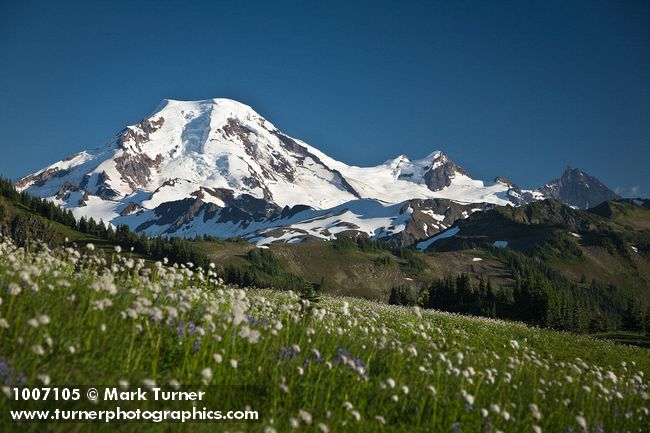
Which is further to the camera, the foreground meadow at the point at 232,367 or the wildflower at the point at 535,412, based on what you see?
the wildflower at the point at 535,412

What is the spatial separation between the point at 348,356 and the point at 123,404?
3.87 metres

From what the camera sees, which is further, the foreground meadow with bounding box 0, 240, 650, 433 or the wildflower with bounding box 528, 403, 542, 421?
the wildflower with bounding box 528, 403, 542, 421

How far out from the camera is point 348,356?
8336mm

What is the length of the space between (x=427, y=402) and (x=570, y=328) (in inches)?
3650

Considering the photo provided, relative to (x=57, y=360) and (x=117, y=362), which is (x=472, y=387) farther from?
(x=57, y=360)

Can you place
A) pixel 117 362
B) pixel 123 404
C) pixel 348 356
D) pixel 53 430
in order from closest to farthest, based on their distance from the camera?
pixel 53 430 < pixel 123 404 < pixel 117 362 < pixel 348 356

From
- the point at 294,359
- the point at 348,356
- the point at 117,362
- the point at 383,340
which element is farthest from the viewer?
the point at 383,340

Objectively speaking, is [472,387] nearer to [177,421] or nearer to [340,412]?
[340,412]

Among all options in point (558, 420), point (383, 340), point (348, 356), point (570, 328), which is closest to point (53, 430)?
point (348, 356)

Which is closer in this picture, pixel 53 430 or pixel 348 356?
pixel 53 430

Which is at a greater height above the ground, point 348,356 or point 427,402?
point 348,356

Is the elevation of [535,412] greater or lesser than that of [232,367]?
lesser

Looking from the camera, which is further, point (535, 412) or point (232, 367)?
point (232, 367)

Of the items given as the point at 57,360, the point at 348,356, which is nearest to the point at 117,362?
the point at 57,360
